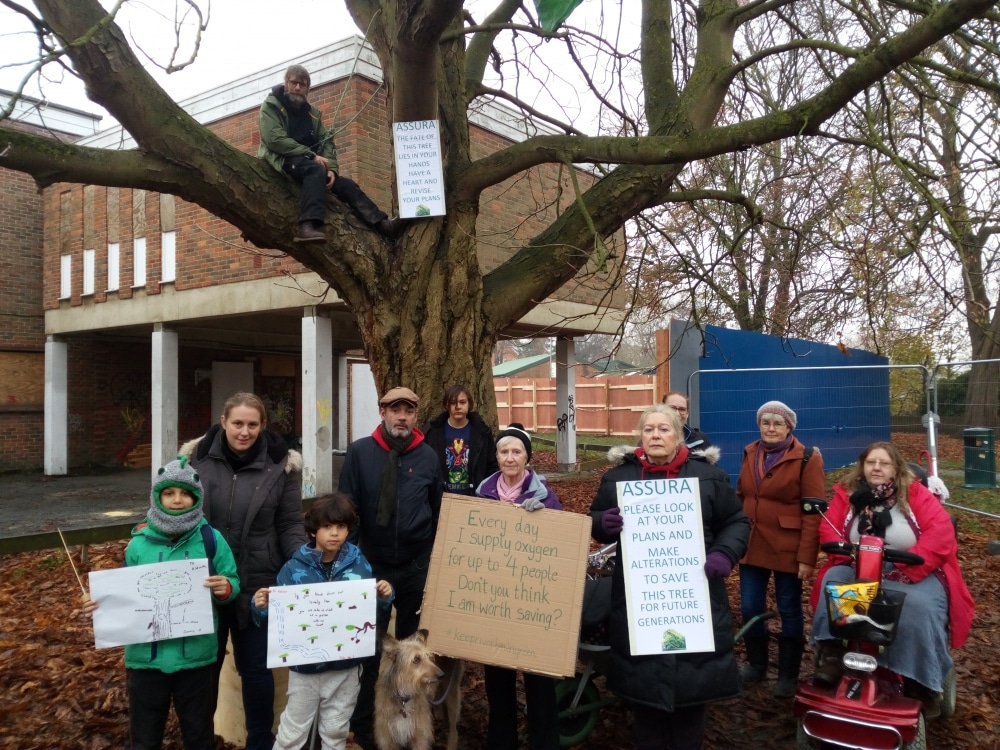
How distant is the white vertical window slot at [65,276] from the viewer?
1738cm

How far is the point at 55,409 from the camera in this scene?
696 inches

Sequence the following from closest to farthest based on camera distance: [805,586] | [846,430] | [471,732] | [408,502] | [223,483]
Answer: [223,483] < [408,502] < [471,732] < [805,586] < [846,430]

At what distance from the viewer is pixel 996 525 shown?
32.0 ft

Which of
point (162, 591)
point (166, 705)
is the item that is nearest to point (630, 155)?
point (162, 591)

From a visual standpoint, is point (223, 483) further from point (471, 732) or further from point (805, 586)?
point (805, 586)

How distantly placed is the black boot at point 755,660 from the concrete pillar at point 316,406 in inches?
349

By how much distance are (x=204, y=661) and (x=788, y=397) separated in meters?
9.82

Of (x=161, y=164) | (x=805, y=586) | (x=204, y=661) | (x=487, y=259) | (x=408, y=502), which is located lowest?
(x=805, y=586)

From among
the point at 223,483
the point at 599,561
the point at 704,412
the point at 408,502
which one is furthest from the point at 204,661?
the point at 704,412

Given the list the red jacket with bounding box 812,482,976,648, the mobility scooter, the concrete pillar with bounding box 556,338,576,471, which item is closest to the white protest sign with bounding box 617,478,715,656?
the mobility scooter

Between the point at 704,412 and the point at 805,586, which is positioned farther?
the point at 704,412

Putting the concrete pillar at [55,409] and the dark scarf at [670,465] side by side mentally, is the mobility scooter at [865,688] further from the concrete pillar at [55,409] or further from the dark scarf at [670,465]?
the concrete pillar at [55,409]

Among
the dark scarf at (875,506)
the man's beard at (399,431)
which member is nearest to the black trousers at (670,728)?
the dark scarf at (875,506)

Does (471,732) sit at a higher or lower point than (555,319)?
lower
